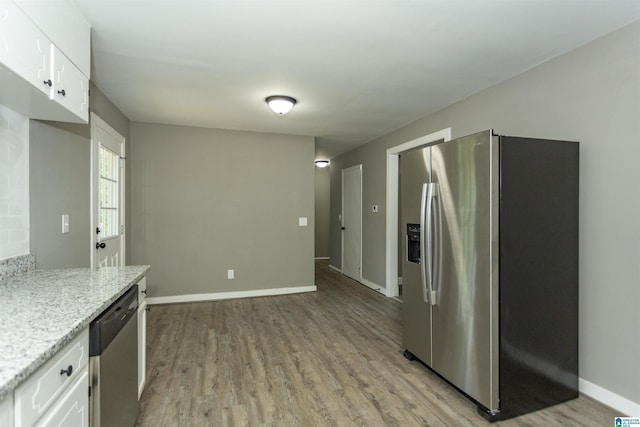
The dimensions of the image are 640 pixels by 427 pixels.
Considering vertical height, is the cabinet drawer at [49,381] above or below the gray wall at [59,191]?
below

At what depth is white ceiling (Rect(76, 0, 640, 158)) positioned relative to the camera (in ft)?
6.31

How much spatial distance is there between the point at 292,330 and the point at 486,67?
3070 mm

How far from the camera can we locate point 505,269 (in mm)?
2070

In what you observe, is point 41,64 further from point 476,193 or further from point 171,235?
point 171,235

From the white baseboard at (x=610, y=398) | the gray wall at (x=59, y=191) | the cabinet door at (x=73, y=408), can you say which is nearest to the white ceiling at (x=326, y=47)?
the gray wall at (x=59, y=191)

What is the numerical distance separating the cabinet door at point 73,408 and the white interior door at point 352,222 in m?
4.89

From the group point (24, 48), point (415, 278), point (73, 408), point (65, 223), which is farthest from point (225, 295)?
point (24, 48)

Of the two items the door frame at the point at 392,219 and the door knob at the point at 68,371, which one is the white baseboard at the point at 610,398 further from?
the door knob at the point at 68,371

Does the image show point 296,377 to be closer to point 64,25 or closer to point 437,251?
point 437,251

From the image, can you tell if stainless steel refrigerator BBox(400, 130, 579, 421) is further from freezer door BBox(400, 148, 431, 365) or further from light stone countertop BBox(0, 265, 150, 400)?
light stone countertop BBox(0, 265, 150, 400)

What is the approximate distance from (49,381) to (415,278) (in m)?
2.36

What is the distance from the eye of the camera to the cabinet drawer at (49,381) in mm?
879

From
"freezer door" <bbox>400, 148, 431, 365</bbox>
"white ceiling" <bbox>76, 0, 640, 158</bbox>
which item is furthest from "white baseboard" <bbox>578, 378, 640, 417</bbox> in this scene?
"white ceiling" <bbox>76, 0, 640, 158</bbox>

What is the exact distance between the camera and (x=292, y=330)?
3.56 metres
